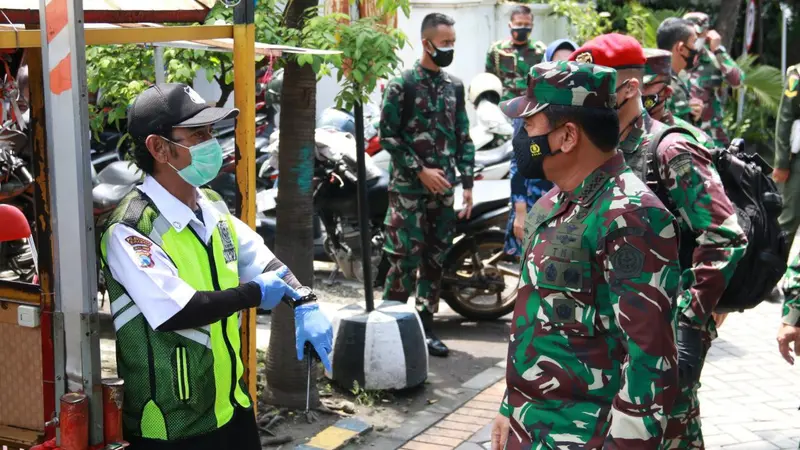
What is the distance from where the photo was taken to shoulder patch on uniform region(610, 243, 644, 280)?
Result: 2670 millimetres

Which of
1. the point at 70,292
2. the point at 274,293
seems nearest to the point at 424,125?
the point at 274,293

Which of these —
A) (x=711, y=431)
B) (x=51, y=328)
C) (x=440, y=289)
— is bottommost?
(x=711, y=431)

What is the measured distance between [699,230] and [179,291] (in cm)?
186

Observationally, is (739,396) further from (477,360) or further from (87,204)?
(87,204)

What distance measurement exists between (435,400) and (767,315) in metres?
3.36

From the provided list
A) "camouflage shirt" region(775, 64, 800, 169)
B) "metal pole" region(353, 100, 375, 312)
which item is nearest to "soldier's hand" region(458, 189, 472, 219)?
"metal pole" region(353, 100, 375, 312)

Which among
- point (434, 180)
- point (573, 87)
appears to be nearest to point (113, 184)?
point (434, 180)

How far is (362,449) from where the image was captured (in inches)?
211

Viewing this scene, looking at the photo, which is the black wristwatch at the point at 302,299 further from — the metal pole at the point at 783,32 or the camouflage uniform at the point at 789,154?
the metal pole at the point at 783,32

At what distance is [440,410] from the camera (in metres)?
5.97

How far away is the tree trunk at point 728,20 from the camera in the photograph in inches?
595

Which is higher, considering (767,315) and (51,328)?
(51,328)

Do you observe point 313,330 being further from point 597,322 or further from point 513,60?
point 513,60

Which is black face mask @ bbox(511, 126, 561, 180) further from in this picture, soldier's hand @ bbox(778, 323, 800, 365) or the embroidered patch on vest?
soldier's hand @ bbox(778, 323, 800, 365)
